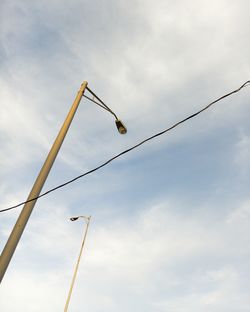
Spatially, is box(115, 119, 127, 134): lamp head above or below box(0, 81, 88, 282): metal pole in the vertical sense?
above

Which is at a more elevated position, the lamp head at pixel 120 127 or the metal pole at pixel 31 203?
the lamp head at pixel 120 127

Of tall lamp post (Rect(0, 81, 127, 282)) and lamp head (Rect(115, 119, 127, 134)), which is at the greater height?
lamp head (Rect(115, 119, 127, 134))

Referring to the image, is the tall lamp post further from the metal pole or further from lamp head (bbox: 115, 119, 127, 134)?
lamp head (bbox: 115, 119, 127, 134)

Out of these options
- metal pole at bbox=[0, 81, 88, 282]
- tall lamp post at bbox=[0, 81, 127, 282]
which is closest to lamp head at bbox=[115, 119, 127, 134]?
tall lamp post at bbox=[0, 81, 127, 282]

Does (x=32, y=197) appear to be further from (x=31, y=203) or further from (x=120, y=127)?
(x=120, y=127)

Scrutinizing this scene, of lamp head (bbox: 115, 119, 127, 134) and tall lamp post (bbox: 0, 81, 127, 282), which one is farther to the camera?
lamp head (bbox: 115, 119, 127, 134)

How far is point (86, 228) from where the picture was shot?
67.4ft

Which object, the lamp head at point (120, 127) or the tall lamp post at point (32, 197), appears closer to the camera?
the tall lamp post at point (32, 197)

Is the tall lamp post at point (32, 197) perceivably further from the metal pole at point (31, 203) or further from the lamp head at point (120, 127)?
the lamp head at point (120, 127)

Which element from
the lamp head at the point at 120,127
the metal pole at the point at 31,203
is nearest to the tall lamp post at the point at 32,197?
the metal pole at the point at 31,203

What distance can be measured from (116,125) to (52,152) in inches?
108

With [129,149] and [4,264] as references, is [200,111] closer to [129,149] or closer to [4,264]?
[129,149]

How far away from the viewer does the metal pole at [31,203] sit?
11.1ft

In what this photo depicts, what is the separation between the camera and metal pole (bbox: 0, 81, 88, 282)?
337 centimetres
